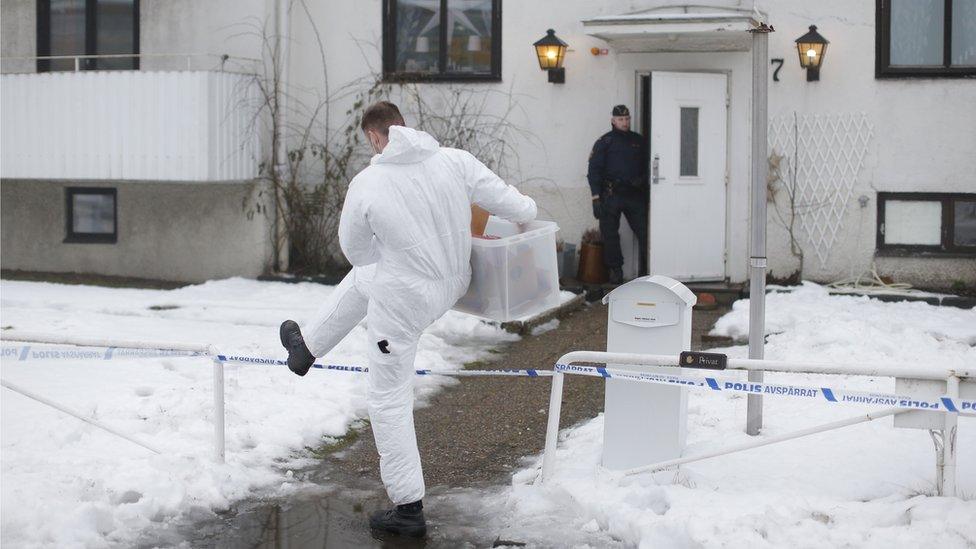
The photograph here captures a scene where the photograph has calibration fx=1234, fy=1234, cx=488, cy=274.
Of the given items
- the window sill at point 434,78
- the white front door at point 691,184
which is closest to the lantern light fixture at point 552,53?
the window sill at point 434,78

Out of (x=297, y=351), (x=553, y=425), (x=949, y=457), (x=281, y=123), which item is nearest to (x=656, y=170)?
(x=281, y=123)

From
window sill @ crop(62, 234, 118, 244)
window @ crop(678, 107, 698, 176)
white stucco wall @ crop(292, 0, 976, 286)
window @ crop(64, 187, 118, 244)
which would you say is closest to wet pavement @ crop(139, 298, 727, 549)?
window @ crop(678, 107, 698, 176)

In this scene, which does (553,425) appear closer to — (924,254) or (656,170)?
(656,170)

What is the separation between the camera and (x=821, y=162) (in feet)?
44.7

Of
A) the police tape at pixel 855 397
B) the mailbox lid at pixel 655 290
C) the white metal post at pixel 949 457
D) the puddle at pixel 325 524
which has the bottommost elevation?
the puddle at pixel 325 524

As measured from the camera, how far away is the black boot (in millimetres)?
5959

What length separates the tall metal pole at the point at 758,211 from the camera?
7.01 m

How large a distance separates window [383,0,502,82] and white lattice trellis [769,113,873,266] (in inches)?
135

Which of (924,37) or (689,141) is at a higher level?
(924,37)

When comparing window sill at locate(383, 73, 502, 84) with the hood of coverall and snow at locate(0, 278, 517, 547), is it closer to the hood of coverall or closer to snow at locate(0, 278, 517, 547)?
snow at locate(0, 278, 517, 547)

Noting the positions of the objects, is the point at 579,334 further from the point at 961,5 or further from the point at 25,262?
the point at 25,262

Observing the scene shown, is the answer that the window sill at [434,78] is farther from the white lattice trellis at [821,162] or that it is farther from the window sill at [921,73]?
the window sill at [921,73]

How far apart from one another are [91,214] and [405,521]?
11.2 metres

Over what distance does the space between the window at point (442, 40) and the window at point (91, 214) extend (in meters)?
4.04
